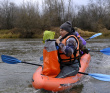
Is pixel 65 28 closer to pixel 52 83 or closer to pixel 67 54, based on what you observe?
pixel 67 54

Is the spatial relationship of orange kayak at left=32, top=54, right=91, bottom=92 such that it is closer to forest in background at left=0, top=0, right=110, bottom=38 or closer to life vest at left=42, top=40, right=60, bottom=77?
life vest at left=42, top=40, right=60, bottom=77

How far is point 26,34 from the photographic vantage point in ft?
79.7

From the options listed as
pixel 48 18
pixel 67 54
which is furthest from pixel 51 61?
pixel 48 18

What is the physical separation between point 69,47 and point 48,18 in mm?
24796

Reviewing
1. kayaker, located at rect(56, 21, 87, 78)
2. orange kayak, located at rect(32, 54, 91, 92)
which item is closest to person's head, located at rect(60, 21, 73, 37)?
kayaker, located at rect(56, 21, 87, 78)

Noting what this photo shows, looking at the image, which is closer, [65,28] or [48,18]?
[65,28]

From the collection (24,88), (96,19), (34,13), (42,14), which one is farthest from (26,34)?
(24,88)

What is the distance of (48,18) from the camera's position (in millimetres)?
27406

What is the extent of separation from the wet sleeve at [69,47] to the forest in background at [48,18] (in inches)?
844

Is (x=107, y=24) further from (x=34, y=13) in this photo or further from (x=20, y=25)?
(x=20, y=25)

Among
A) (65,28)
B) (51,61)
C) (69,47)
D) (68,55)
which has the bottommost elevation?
(51,61)

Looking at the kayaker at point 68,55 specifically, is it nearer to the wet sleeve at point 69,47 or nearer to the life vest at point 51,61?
the wet sleeve at point 69,47

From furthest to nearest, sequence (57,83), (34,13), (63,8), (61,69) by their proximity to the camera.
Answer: (63,8)
(34,13)
(61,69)
(57,83)

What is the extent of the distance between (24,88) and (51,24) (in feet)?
83.4
